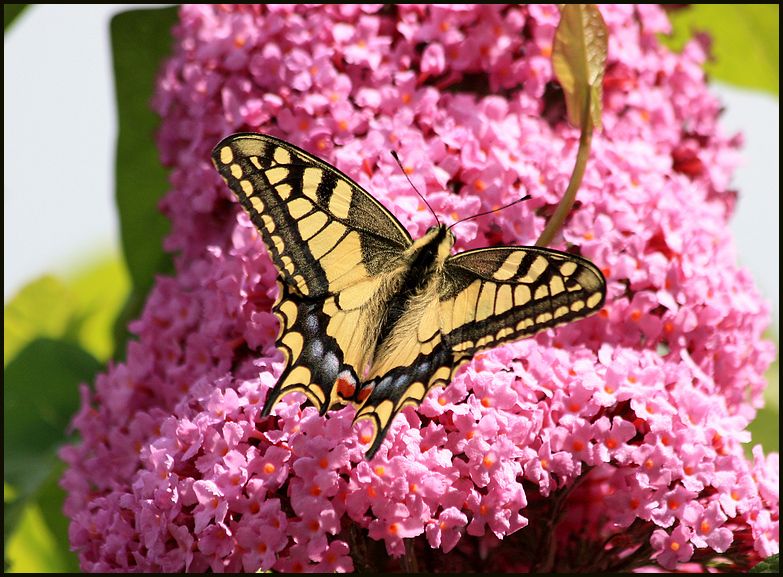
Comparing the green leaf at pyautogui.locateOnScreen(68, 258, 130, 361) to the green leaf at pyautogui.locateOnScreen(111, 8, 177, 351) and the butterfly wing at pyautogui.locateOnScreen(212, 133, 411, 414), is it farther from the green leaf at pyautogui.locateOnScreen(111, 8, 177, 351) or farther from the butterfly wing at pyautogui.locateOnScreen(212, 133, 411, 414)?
the butterfly wing at pyautogui.locateOnScreen(212, 133, 411, 414)

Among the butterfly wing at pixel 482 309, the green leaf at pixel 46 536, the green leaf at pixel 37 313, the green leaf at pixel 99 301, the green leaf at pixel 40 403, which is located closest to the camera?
the butterfly wing at pixel 482 309

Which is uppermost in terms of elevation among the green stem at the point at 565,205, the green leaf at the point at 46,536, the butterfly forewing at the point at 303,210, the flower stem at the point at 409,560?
the green stem at the point at 565,205

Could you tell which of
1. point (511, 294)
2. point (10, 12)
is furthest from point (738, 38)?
point (10, 12)

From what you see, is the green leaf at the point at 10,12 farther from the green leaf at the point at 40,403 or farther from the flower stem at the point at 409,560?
the flower stem at the point at 409,560

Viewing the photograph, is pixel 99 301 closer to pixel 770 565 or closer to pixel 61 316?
pixel 61 316

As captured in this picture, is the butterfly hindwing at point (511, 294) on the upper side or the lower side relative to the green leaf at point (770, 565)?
upper

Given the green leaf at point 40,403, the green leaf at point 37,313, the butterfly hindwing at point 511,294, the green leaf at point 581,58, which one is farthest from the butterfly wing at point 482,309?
the green leaf at point 37,313
